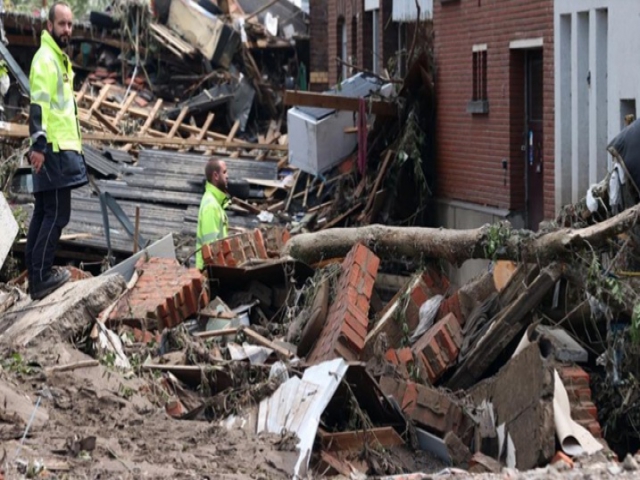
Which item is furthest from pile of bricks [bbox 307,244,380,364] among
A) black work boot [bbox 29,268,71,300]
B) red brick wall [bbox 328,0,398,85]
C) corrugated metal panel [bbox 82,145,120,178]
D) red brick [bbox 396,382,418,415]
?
red brick wall [bbox 328,0,398,85]

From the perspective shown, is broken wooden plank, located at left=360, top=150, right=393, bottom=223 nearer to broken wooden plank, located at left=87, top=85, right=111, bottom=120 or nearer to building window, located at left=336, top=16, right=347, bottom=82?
building window, located at left=336, top=16, right=347, bottom=82

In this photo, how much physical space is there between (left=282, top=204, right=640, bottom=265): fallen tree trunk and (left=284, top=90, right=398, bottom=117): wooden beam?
25.4 feet

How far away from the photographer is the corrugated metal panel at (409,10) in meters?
22.2

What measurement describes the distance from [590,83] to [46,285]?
7.44m

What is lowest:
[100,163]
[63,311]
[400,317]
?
[400,317]

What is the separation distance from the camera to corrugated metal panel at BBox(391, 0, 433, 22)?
22.2 m

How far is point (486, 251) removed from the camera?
34.0 feet

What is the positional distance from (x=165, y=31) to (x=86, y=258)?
14.6 m

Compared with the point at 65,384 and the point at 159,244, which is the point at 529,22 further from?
the point at 65,384

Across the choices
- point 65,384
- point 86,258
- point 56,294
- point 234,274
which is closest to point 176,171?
point 86,258

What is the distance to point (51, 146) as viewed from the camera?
1009cm

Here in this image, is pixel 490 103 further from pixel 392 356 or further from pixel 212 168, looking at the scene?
pixel 392 356

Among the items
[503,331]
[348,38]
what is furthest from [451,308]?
→ [348,38]

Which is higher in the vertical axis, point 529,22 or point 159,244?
point 529,22
